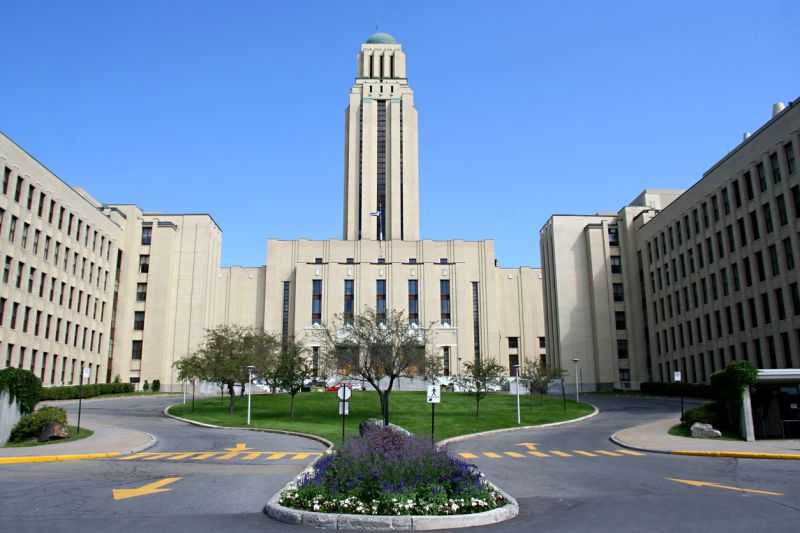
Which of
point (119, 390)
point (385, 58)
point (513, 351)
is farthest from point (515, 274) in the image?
point (119, 390)

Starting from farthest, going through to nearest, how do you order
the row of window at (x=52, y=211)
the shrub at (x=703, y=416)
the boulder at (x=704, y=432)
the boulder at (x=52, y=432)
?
the row of window at (x=52, y=211), the shrub at (x=703, y=416), the boulder at (x=704, y=432), the boulder at (x=52, y=432)

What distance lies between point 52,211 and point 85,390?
17.1m

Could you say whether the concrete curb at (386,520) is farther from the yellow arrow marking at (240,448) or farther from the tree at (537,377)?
the tree at (537,377)

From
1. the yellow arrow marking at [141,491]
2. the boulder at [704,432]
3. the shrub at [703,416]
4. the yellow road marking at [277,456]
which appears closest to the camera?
the yellow arrow marking at [141,491]

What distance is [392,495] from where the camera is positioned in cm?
1136

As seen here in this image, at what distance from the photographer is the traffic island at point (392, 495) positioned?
10852mm

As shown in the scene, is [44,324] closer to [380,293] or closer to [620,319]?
[380,293]

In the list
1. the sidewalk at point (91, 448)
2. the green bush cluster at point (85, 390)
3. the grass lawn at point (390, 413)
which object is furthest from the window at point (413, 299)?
the sidewalk at point (91, 448)

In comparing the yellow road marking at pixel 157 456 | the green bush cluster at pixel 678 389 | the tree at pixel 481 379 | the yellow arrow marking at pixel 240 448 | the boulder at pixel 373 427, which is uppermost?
the tree at pixel 481 379

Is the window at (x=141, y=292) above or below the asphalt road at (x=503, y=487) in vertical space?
above

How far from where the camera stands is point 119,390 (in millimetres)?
70562

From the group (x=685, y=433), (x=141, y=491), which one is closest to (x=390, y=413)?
(x=685, y=433)

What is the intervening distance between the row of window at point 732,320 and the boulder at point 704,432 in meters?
22.8

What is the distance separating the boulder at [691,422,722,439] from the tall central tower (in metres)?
74.5
